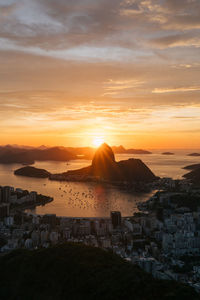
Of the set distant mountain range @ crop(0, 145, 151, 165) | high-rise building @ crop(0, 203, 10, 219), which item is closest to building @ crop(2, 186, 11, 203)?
high-rise building @ crop(0, 203, 10, 219)

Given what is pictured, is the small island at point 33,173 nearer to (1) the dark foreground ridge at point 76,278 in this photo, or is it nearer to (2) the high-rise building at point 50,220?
(2) the high-rise building at point 50,220

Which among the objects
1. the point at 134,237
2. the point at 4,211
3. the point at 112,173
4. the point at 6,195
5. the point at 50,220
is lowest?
the point at 134,237

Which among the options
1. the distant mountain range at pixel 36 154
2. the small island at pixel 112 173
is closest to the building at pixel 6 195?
the small island at pixel 112 173

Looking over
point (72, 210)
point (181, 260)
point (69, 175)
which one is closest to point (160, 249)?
point (181, 260)

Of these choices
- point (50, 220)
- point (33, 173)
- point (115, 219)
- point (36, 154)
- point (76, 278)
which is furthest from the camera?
point (36, 154)

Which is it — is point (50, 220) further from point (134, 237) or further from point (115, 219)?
point (134, 237)

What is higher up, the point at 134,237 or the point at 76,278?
the point at 76,278

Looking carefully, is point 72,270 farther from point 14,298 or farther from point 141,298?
point 141,298

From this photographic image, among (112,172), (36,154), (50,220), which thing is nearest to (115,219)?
(50,220)
